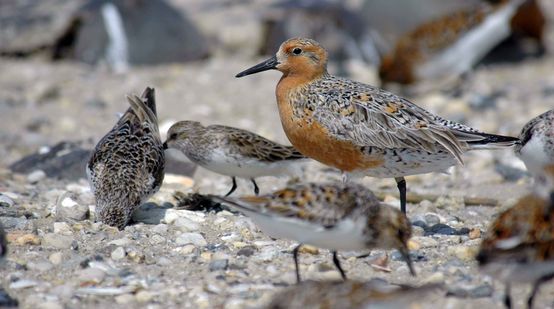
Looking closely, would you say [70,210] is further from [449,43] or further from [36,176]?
[449,43]

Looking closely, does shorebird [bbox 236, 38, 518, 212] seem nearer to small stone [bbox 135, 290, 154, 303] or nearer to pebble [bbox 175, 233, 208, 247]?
pebble [bbox 175, 233, 208, 247]

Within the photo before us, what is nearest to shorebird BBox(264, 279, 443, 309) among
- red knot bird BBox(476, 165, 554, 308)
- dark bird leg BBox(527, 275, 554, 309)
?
red knot bird BBox(476, 165, 554, 308)

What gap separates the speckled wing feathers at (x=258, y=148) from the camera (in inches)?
368

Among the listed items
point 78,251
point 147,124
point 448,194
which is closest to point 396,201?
point 448,194

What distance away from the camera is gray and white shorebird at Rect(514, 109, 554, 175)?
27.4ft

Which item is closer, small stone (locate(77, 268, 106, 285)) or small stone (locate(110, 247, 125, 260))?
small stone (locate(77, 268, 106, 285))

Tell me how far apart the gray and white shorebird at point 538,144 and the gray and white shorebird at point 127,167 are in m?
3.46

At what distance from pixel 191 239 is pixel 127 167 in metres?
1.10

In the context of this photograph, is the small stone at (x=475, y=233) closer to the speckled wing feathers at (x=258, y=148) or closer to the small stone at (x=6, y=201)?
the speckled wing feathers at (x=258, y=148)

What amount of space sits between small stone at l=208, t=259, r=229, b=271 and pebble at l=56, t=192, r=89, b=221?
1750mm

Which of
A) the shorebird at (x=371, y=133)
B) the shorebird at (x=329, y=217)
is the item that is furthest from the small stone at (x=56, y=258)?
the shorebird at (x=371, y=133)

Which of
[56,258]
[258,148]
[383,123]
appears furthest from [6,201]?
[383,123]

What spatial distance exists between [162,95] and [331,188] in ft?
29.1

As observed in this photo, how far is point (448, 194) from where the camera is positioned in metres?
10.2
